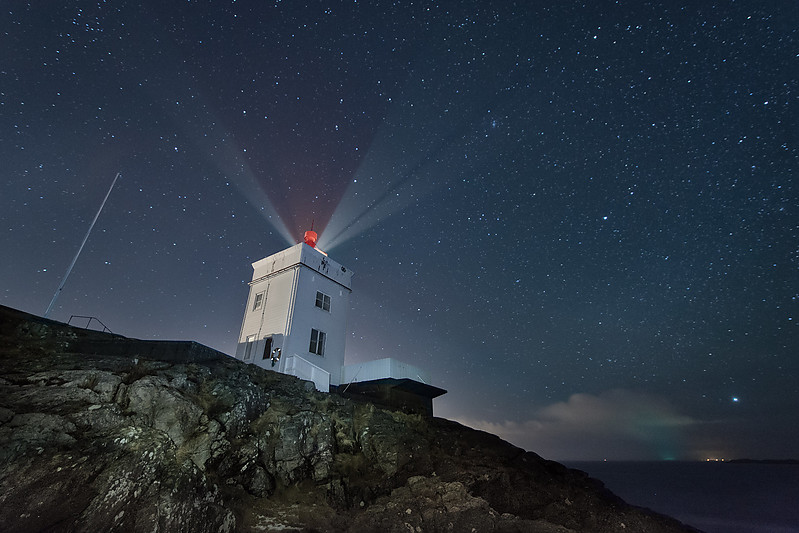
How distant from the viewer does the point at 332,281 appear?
2641 centimetres

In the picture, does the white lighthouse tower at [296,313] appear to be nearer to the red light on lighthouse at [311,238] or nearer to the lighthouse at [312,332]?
the lighthouse at [312,332]

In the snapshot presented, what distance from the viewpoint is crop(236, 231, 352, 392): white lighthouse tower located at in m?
22.2

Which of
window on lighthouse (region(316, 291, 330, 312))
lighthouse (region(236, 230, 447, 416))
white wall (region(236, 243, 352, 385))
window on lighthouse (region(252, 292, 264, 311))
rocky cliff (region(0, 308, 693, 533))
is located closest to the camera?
rocky cliff (region(0, 308, 693, 533))

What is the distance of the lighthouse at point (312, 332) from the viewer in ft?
72.7

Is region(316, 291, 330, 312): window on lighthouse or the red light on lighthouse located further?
the red light on lighthouse

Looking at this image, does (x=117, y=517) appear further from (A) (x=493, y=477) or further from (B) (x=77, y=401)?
(A) (x=493, y=477)

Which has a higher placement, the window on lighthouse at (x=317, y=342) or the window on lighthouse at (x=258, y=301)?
the window on lighthouse at (x=258, y=301)

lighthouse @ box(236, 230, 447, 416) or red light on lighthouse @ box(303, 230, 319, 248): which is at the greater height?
red light on lighthouse @ box(303, 230, 319, 248)

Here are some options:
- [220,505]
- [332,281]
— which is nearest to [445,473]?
[220,505]

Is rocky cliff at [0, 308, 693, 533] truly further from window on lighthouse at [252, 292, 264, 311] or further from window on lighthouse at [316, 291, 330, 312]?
window on lighthouse at [316, 291, 330, 312]

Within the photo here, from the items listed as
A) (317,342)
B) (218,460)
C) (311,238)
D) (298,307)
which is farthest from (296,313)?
(218,460)

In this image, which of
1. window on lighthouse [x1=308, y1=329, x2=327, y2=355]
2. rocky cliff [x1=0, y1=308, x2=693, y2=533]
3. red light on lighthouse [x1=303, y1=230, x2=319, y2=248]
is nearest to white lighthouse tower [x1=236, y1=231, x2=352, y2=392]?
window on lighthouse [x1=308, y1=329, x2=327, y2=355]

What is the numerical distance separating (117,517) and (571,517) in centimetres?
1192

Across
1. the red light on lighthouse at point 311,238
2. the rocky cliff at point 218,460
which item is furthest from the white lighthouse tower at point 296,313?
the rocky cliff at point 218,460
